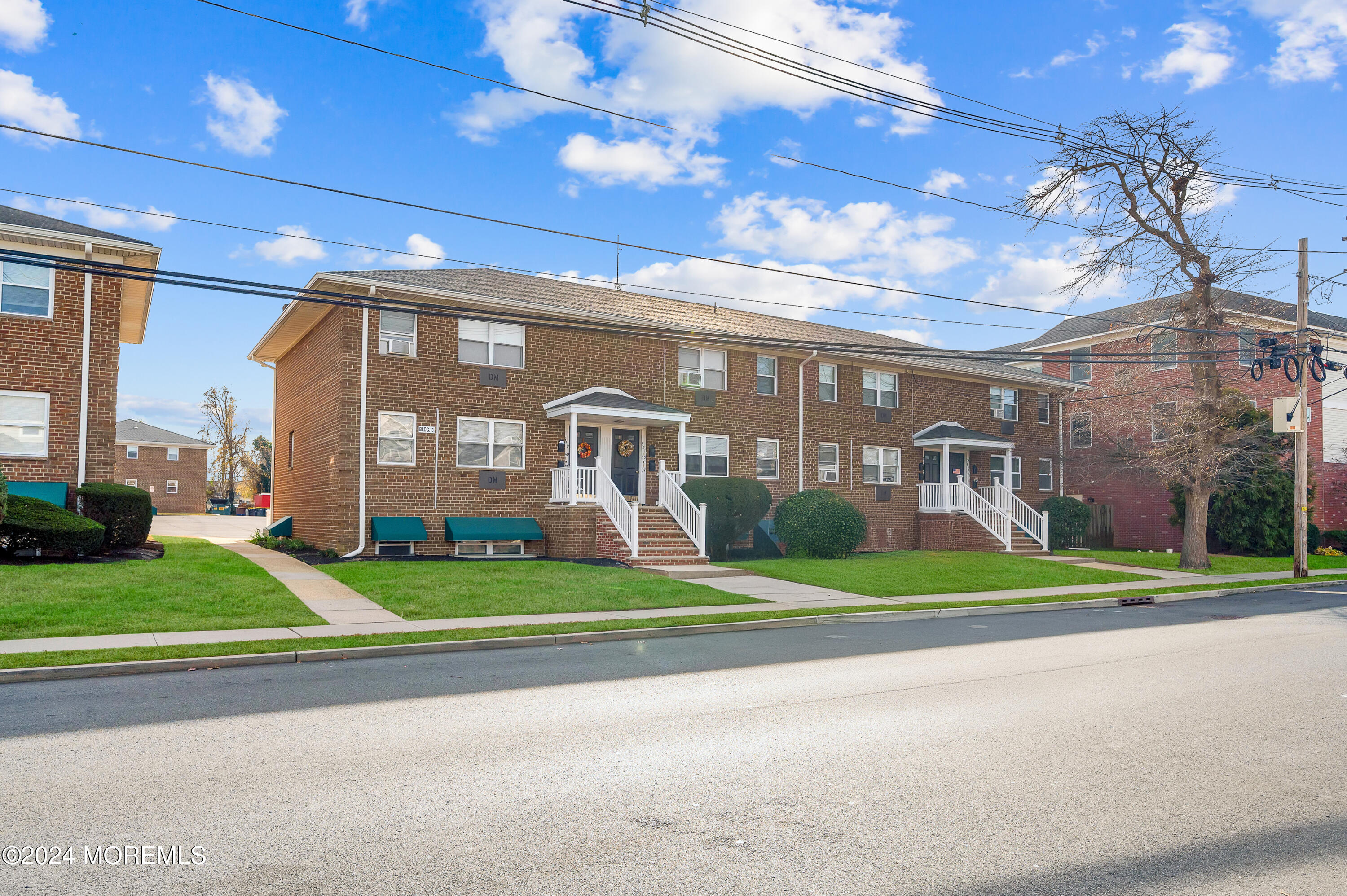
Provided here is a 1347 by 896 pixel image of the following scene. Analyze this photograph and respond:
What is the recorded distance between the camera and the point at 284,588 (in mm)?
14391

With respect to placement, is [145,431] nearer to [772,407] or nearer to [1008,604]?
[772,407]

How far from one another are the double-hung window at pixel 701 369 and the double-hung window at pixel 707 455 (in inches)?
56.0

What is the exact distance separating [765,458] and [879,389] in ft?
17.3

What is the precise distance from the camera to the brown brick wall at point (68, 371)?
18.0 m

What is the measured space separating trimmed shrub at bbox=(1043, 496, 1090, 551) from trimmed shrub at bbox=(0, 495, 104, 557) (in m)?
25.7

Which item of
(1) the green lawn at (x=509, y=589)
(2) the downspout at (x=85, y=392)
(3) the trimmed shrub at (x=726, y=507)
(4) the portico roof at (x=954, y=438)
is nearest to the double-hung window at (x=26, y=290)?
(2) the downspout at (x=85, y=392)

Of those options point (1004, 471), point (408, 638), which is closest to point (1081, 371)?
point (1004, 471)

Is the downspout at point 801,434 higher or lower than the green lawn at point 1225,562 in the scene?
higher

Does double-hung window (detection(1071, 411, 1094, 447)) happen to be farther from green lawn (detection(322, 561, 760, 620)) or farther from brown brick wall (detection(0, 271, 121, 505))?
brown brick wall (detection(0, 271, 121, 505))

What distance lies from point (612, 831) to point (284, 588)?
38.0 feet

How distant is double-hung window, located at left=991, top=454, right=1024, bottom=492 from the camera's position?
31.4 meters

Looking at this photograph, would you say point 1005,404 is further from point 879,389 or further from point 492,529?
point 492,529

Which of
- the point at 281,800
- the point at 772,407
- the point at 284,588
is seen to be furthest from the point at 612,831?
the point at 772,407

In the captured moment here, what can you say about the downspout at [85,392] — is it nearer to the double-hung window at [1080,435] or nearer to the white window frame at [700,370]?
the white window frame at [700,370]
